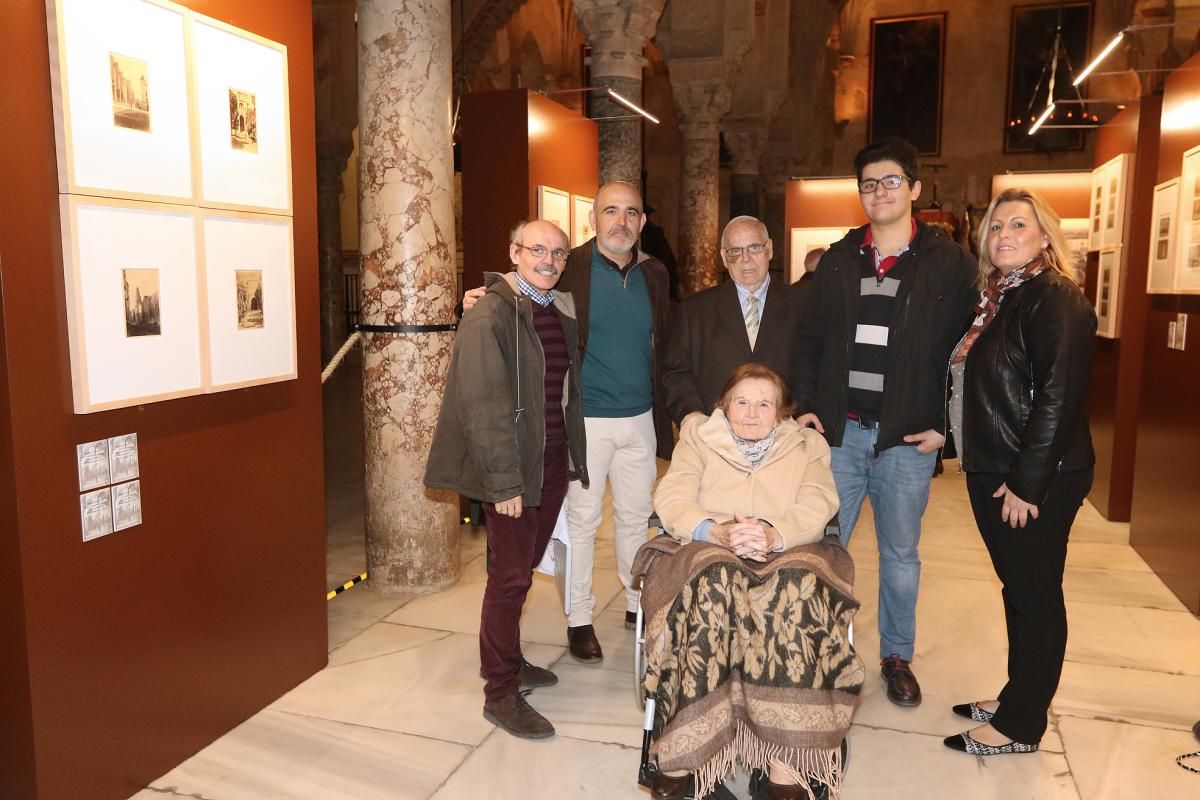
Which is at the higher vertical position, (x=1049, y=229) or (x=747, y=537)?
(x=1049, y=229)

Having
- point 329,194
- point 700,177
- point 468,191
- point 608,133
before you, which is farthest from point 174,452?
point 329,194

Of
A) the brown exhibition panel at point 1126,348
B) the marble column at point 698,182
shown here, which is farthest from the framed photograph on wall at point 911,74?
the brown exhibition panel at point 1126,348

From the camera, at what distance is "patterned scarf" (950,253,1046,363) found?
2992 millimetres

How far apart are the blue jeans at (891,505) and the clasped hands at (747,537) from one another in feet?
2.64

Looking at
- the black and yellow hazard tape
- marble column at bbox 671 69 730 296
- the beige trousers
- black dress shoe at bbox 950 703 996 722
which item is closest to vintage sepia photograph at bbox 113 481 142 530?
the beige trousers

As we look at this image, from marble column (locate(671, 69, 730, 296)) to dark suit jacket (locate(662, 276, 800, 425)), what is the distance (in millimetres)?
8367

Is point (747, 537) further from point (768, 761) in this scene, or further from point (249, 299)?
point (249, 299)

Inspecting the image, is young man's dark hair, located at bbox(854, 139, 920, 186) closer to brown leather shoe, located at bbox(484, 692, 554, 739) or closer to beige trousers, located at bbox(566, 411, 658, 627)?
beige trousers, located at bbox(566, 411, 658, 627)

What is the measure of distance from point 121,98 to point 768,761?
2.71 m

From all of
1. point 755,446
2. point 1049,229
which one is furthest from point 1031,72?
point 755,446

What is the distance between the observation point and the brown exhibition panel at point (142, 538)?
245 cm

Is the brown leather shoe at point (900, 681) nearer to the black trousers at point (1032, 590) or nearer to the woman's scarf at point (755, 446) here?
the black trousers at point (1032, 590)

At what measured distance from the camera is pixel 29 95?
243 cm

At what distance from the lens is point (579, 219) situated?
6816mm
